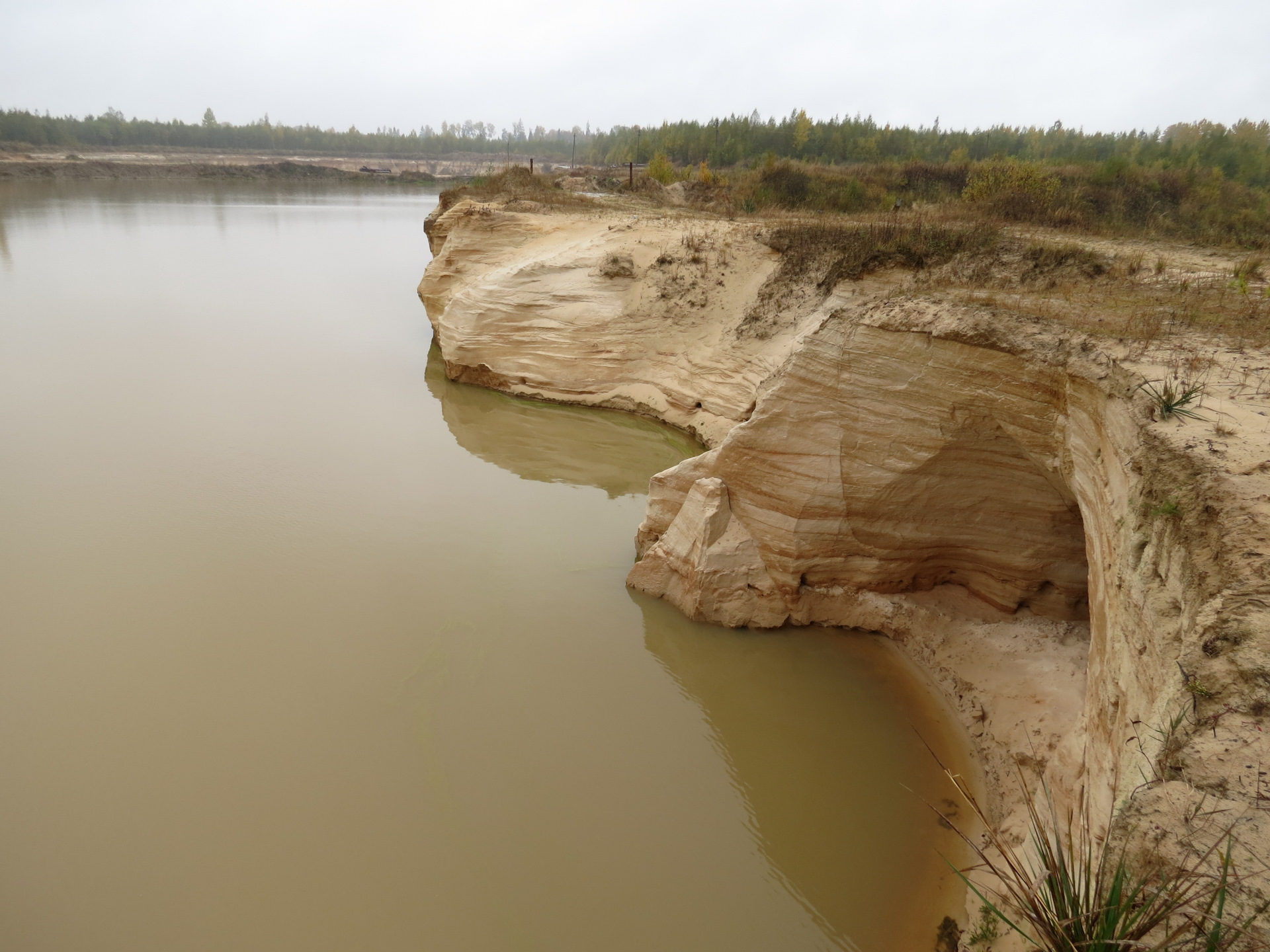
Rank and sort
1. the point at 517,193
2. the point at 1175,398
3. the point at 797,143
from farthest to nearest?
the point at 797,143, the point at 517,193, the point at 1175,398

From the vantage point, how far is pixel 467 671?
5707 mm

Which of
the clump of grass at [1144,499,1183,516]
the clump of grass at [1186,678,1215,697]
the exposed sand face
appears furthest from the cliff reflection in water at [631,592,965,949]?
the clump of grass at [1144,499,1183,516]

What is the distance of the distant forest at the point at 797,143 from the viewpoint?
24.0m

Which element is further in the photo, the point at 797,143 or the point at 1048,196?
the point at 797,143

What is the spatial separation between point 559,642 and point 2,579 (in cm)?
527

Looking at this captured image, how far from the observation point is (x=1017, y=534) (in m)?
5.53

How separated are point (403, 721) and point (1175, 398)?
5.20 meters

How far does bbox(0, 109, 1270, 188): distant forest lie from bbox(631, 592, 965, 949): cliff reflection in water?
17.6m

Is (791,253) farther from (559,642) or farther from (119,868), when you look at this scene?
(119,868)

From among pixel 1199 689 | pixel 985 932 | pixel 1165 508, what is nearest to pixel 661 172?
pixel 1165 508

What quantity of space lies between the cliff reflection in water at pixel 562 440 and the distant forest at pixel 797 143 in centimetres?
1486

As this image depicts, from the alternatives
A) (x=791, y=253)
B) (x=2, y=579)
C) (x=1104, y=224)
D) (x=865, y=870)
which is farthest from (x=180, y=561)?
(x=1104, y=224)

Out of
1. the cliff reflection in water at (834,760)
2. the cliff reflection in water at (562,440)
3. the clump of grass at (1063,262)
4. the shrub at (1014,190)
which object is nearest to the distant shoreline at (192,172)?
the cliff reflection in water at (562,440)

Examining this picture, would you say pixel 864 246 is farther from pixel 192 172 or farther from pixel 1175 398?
pixel 192 172
